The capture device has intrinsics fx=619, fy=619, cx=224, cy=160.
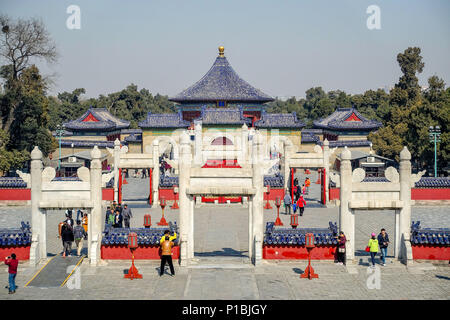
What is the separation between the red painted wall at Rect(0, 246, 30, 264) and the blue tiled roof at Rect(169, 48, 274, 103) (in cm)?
4488

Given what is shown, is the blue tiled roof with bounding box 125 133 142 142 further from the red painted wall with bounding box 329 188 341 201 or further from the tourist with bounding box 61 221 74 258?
the tourist with bounding box 61 221 74 258

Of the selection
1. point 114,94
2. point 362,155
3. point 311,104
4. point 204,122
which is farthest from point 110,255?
point 311,104

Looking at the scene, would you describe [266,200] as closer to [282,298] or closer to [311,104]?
[282,298]

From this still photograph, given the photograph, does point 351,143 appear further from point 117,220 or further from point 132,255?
point 132,255

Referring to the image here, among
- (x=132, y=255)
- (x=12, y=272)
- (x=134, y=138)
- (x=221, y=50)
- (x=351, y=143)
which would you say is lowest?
(x=12, y=272)

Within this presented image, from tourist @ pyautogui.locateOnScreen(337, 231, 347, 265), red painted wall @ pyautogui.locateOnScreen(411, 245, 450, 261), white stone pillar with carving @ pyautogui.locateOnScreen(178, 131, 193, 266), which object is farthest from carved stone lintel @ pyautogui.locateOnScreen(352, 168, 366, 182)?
white stone pillar with carving @ pyautogui.locateOnScreen(178, 131, 193, 266)

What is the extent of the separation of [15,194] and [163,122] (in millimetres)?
25460

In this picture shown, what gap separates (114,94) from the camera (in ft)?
323

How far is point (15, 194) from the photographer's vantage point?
118ft

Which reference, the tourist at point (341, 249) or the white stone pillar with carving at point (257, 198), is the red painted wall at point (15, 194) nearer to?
the white stone pillar with carving at point (257, 198)

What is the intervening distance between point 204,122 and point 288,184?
76.0ft

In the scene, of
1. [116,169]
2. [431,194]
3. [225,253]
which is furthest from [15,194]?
[431,194]

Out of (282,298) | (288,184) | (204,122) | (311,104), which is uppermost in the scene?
(311,104)

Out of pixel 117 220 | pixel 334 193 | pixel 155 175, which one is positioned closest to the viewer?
pixel 117 220
